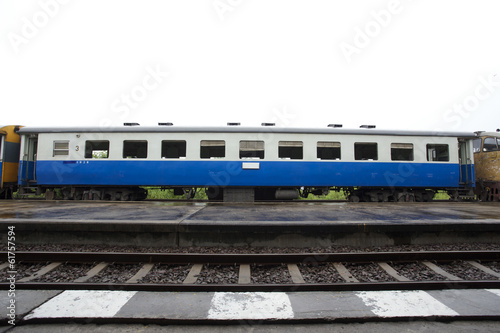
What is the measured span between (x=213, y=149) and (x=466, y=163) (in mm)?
10917

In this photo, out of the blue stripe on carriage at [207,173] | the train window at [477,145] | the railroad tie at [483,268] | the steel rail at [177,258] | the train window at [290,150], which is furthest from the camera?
the train window at [477,145]

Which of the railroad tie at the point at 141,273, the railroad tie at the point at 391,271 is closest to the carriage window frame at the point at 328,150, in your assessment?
the railroad tie at the point at 391,271

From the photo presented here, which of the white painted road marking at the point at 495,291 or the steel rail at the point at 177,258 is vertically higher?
the steel rail at the point at 177,258

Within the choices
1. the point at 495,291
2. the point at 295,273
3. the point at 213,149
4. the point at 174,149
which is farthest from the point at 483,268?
the point at 174,149

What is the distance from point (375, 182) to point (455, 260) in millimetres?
6085

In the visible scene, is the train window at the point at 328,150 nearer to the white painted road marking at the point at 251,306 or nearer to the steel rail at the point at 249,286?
the steel rail at the point at 249,286

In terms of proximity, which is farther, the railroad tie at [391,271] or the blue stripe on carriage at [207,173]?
the blue stripe on carriage at [207,173]

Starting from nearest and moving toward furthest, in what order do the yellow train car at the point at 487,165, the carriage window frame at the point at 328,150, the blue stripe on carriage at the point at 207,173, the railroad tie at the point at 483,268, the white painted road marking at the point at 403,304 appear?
1. the white painted road marking at the point at 403,304
2. the railroad tie at the point at 483,268
3. the blue stripe on carriage at the point at 207,173
4. the carriage window frame at the point at 328,150
5. the yellow train car at the point at 487,165

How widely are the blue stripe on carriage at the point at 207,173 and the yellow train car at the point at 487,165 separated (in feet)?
15.9

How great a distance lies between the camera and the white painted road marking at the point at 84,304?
242 centimetres

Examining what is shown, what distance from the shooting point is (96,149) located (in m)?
10.4

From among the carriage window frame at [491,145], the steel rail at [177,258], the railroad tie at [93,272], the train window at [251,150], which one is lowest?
the railroad tie at [93,272]

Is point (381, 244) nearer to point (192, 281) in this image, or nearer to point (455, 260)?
point (455, 260)

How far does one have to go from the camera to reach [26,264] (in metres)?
4.06
